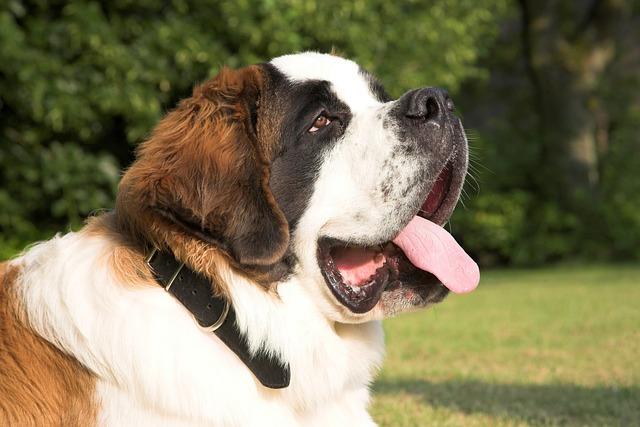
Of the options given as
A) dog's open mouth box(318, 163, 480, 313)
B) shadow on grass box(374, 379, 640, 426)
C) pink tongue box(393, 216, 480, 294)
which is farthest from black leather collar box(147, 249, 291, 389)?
shadow on grass box(374, 379, 640, 426)

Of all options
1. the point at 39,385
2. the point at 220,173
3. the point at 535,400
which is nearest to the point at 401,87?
the point at 535,400

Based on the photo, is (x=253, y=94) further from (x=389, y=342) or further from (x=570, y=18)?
(x=570, y=18)

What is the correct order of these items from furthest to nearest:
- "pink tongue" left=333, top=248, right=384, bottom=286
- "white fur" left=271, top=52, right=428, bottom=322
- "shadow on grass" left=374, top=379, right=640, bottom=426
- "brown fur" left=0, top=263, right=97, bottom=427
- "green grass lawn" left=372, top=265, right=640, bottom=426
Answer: "green grass lawn" left=372, top=265, right=640, bottom=426 < "shadow on grass" left=374, top=379, right=640, bottom=426 < "pink tongue" left=333, top=248, right=384, bottom=286 < "white fur" left=271, top=52, right=428, bottom=322 < "brown fur" left=0, top=263, right=97, bottom=427

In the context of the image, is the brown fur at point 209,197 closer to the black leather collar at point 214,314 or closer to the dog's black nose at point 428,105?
the black leather collar at point 214,314

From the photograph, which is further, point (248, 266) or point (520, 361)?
point (520, 361)

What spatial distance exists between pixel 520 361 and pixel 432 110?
3.88 m

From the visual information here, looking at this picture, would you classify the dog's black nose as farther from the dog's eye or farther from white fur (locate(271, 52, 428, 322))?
the dog's eye

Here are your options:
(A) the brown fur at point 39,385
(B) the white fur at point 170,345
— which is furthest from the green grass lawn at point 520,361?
(A) the brown fur at point 39,385

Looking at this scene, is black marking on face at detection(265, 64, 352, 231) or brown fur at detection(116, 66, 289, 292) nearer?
brown fur at detection(116, 66, 289, 292)

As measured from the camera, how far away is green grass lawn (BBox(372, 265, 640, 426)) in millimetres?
4488

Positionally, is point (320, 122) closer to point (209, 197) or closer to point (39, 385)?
point (209, 197)

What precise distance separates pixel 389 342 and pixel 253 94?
17.5 feet

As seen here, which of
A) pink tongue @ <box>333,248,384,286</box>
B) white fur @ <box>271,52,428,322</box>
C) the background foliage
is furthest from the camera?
the background foliage

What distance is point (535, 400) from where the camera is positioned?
4.85 meters
